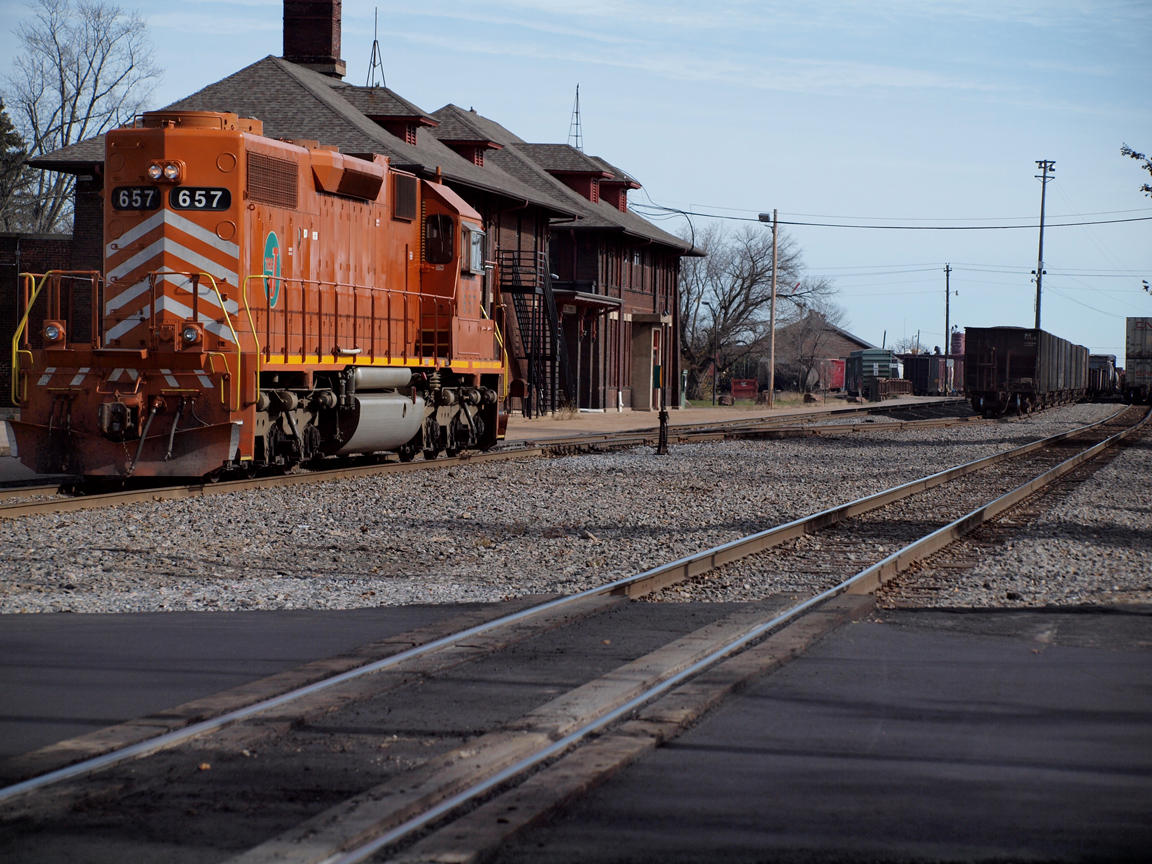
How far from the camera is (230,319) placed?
14.4 metres

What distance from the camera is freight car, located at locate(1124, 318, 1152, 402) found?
62844 millimetres

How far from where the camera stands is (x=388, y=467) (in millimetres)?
17016

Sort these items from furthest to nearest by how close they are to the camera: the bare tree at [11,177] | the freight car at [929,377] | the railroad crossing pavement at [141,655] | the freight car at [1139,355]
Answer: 1. the freight car at [929,377]
2. the freight car at [1139,355]
3. the bare tree at [11,177]
4. the railroad crossing pavement at [141,655]

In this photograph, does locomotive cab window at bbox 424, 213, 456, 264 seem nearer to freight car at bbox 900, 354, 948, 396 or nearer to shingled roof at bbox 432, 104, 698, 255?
shingled roof at bbox 432, 104, 698, 255

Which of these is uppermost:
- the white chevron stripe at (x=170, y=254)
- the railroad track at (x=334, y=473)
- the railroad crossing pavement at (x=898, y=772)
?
the white chevron stripe at (x=170, y=254)

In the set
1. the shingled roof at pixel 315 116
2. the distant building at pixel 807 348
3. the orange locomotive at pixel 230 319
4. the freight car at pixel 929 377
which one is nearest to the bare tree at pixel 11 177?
the shingled roof at pixel 315 116

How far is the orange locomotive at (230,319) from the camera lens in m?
13.7

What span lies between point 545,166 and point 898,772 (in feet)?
147

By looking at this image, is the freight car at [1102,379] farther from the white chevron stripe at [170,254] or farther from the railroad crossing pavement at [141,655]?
the railroad crossing pavement at [141,655]

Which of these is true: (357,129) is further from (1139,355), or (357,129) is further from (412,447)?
(1139,355)

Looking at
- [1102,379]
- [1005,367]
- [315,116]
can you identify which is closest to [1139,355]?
[1102,379]

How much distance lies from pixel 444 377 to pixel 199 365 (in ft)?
19.1

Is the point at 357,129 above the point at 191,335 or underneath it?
above

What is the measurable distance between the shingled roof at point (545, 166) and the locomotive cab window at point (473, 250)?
1961cm
